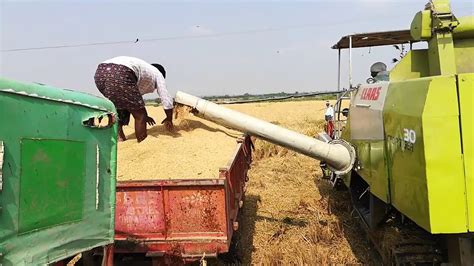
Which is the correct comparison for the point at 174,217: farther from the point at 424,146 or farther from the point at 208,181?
the point at 424,146

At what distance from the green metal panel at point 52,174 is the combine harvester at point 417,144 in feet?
6.16

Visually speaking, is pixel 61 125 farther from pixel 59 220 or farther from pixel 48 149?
pixel 59 220

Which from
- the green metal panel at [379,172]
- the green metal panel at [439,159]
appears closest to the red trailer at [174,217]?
the green metal panel at [379,172]

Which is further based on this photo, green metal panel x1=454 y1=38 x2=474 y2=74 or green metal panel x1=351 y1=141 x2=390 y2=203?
green metal panel x1=454 y1=38 x2=474 y2=74

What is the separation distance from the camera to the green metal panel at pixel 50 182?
7.21 feet

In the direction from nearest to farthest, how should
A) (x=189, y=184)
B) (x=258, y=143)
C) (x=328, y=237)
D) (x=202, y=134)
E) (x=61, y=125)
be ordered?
(x=61, y=125) → (x=189, y=184) → (x=328, y=237) → (x=202, y=134) → (x=258, y=143)

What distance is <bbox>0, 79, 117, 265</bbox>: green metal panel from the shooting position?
2119mm

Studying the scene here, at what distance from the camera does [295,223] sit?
613 centimetres

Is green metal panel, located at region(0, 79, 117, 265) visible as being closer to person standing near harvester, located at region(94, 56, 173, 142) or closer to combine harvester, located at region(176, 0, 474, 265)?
combine harvester, located at region(176, 0, 474, 265)

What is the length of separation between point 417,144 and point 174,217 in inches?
79.7

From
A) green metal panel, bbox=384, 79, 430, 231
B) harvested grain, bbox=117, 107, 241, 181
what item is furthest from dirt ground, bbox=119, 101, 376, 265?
green metal panel, bbox=384, 79, 430, 231

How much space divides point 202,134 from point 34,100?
3981 mm

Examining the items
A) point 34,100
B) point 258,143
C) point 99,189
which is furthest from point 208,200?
point 258,143

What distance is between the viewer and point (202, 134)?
6184 mm
